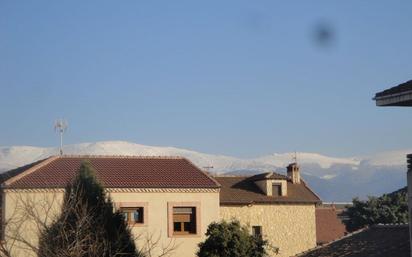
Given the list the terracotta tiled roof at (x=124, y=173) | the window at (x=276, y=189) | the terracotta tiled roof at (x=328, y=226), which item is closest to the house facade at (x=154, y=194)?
the terracotta tiled roof at (x=124, y=173)

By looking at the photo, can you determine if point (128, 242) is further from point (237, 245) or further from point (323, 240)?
point (323, 240)

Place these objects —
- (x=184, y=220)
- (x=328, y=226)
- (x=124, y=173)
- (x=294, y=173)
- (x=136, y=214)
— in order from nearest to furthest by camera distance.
Answer: (x=136, y=214) → (x=184, y=220) → (x=124, y=173) → (x=294, y=173) → (x=328, y=226)

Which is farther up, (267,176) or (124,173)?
(267,176)

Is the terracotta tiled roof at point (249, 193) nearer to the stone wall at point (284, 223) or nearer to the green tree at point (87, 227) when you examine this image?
the stone wall at point (284, 223)

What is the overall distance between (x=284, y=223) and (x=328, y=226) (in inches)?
508

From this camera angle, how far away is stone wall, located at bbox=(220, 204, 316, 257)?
46.4 meters

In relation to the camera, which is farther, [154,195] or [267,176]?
[267,176]

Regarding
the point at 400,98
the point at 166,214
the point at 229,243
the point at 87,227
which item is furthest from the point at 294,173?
the point at 400,98

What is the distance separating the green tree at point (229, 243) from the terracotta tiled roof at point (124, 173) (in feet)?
39.8

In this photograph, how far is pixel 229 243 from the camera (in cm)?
2728

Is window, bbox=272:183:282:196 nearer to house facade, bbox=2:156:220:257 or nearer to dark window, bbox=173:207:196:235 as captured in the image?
house facade, bbox=2:156:220:257

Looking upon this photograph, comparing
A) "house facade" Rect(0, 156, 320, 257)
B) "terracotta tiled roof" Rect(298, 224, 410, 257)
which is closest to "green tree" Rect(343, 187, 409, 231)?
"house facade" Rect(0, 156, 320, 257)

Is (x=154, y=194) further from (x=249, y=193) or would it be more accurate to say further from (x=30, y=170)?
(x=249, y=193)

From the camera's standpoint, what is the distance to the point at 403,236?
1073 inches
